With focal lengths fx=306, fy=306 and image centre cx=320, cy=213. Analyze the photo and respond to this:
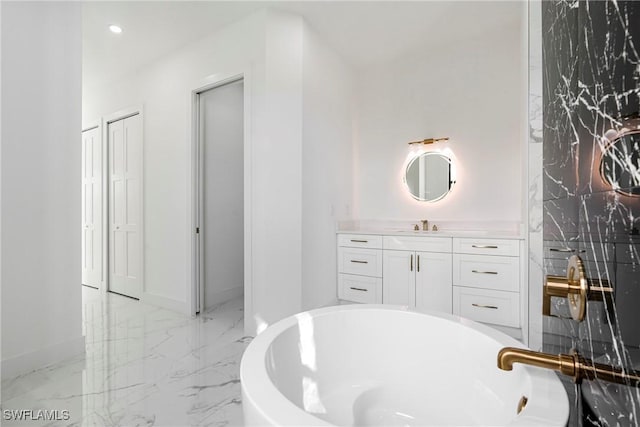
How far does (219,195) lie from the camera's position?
3.35 metres

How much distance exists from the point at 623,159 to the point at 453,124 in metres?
2.84

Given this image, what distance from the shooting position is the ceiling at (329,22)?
2.46 meters

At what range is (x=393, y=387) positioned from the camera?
126cm

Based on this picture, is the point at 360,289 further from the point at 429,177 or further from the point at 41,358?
the point at 41,358

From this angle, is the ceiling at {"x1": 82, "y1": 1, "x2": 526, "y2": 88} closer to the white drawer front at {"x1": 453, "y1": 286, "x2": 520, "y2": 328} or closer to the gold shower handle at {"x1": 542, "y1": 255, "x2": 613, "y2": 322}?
the white drawer front at {"x1": 453, "y1": 286, "x2": 520, "y2": 328}

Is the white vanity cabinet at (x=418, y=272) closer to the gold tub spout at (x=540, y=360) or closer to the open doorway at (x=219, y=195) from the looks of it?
the open doorway at (x=219, y=195)

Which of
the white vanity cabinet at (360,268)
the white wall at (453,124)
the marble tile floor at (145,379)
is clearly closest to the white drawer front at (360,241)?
the white vanity cabinet at (360,268)

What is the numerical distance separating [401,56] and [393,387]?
318cm

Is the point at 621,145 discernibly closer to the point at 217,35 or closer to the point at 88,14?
the point at 217,35

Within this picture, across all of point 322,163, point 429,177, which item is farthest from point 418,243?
point 322,163

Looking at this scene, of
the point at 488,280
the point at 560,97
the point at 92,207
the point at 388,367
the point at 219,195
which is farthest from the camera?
the point at 92,207

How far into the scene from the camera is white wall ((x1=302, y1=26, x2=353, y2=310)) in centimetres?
261

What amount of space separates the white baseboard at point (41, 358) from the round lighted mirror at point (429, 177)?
3094 mm

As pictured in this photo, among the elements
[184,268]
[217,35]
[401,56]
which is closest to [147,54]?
[217,35]
